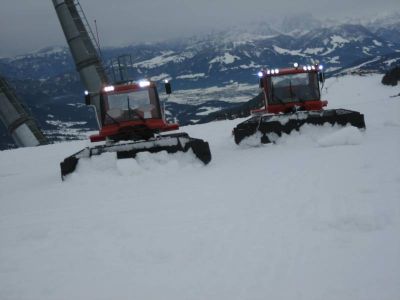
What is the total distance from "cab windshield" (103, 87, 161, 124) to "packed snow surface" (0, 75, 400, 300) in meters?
2.73

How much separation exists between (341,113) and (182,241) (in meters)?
8.30

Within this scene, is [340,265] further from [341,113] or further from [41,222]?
[341,113]

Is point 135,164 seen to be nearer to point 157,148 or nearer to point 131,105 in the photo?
point 157,148

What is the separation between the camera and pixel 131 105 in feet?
40.1

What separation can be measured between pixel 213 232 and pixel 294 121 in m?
7.60

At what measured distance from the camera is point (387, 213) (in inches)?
192

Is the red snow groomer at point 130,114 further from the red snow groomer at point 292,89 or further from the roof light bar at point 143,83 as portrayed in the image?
the red snow groomer at point 292,89

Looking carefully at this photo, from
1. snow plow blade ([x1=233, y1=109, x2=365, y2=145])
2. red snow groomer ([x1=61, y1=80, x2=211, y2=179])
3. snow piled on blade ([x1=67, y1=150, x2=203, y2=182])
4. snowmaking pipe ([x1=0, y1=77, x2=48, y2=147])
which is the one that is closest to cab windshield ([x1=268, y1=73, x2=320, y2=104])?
snow plow blade ([x1=233, y1=109, x2=365, y2=145])

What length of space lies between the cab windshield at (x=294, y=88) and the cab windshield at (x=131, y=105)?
4103 mm

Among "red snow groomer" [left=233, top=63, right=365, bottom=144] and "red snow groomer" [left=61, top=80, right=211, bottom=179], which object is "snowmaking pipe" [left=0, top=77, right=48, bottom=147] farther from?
"red snow groomer" [left=233, top=63, right=365, bottom=144]

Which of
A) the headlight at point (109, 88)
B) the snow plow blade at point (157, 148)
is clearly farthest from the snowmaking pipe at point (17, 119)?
the snow plow blade at point (157, 148)

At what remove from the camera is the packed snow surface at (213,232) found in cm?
378

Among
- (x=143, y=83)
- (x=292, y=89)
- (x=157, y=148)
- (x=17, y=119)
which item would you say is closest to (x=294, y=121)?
(x=292, y=89)

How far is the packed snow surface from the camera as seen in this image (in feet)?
12.4
